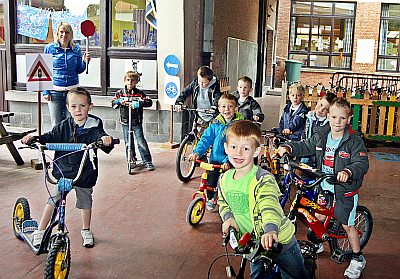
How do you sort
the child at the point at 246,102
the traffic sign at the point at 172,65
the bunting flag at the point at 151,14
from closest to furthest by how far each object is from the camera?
the child at the point at 246,102, the traffic sign at the point at 172,65, the bunting flag at the point at 151,14

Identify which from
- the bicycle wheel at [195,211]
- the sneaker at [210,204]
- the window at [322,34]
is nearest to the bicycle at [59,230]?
the bicycle wheel at [195,211]

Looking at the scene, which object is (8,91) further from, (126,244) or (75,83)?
(126,244)

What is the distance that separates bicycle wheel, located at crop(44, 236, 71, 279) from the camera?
3145mm

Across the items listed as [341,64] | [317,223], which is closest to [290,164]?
[317,223]

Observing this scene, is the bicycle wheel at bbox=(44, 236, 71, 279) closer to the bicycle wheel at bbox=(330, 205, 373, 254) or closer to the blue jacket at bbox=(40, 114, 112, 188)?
the blue jacket at bbox=(40, 114, 112, 188)

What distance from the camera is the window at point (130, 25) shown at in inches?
333

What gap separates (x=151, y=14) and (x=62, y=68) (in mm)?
2347

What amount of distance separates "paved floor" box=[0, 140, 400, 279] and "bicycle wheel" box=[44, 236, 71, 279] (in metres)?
0.24

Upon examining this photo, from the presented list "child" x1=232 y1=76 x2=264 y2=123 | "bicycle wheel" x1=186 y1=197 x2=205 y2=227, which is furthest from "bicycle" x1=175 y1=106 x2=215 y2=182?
"bicycle wheel" x1=186 y1=197 x2=205 y2=227

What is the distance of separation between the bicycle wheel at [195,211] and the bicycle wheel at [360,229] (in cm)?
126

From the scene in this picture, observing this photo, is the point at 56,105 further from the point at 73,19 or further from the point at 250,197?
the point at 250,197

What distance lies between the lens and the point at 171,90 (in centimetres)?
789

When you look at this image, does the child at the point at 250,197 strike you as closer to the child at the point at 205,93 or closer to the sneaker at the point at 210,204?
the sneaker at the point at 210,204

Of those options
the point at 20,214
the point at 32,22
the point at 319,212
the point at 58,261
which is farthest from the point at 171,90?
the point at 58,261
